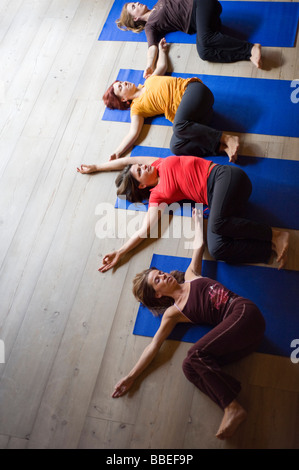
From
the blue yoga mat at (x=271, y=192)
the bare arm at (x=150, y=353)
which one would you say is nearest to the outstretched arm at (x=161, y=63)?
the blue yoga mat at (x=271, y=192)

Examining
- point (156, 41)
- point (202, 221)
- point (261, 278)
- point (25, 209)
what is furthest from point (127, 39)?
point (261, 278)

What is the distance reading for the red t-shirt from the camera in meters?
2.47

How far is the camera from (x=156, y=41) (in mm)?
3330

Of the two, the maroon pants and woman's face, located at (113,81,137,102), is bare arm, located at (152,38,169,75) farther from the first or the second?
the maroon pants

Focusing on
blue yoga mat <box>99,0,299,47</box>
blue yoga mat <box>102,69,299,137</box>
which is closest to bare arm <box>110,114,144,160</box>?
blue yoga mat <box>102,69,299,137</box>

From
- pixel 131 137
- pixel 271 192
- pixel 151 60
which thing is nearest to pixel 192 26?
pixel 151 60

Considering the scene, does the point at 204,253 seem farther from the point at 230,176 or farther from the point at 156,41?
the point at 156,41

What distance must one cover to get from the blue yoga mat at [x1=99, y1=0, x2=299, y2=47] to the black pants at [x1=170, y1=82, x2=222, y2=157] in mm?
772

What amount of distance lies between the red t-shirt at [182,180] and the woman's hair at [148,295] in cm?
49

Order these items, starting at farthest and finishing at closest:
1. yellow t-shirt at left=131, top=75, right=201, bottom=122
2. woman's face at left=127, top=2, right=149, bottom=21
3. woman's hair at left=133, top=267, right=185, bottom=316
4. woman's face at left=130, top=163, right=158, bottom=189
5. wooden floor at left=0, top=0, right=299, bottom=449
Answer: woman's face at left=127, top=2, right=149, bottom=21 < yellow t-shirt at left=131, top=75, right=201, bottom=122 < woman's face at left=130, top=163, right=158, bottom=189 < woman's hair at left=133, top=267, right=185, bottom=316 < wooden floor at left=0, top=0, right=299, bottom=449

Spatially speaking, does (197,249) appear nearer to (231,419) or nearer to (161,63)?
(231,419)

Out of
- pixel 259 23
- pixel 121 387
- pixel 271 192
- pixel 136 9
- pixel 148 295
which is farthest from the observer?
pixel 136 9

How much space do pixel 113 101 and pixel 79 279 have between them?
1387 millimetres

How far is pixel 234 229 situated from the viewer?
7.52ft
